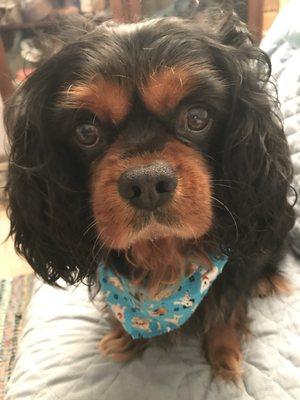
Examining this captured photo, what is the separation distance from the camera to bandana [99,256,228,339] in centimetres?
106

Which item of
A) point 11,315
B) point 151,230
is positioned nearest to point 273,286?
point 151,230

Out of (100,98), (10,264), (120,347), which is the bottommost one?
(10,264)

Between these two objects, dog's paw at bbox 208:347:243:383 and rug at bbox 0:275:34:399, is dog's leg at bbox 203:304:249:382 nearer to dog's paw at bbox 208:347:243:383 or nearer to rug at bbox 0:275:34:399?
dog's paw at bbox 208:347:243:383

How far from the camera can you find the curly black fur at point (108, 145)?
0.86 metres

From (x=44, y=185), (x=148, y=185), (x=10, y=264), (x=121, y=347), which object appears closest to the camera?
(x=148, y=185)

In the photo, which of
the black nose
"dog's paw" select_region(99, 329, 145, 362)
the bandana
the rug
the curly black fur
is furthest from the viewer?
the rug

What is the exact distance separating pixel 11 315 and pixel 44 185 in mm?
982

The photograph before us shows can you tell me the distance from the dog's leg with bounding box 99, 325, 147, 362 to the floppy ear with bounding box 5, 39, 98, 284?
0.26 m

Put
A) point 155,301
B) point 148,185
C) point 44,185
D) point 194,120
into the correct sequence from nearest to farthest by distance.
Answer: point 148,185 < point 194,120 < point 44,185 < point 155,301

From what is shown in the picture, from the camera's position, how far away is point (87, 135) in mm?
881

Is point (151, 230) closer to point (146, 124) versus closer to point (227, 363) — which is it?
point (146, 124)

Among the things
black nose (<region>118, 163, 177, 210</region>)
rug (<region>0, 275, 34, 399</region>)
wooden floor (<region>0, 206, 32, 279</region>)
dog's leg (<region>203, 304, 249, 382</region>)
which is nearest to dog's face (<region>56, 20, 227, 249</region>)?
black nose (<region>118, 163, 177, 210</region>)

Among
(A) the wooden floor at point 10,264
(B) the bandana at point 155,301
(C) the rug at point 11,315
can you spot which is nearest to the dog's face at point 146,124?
(B) the bandana at point 155,301

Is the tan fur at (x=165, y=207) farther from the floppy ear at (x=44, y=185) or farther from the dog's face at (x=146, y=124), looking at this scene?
the floppy ear at (x=44, y=185)
